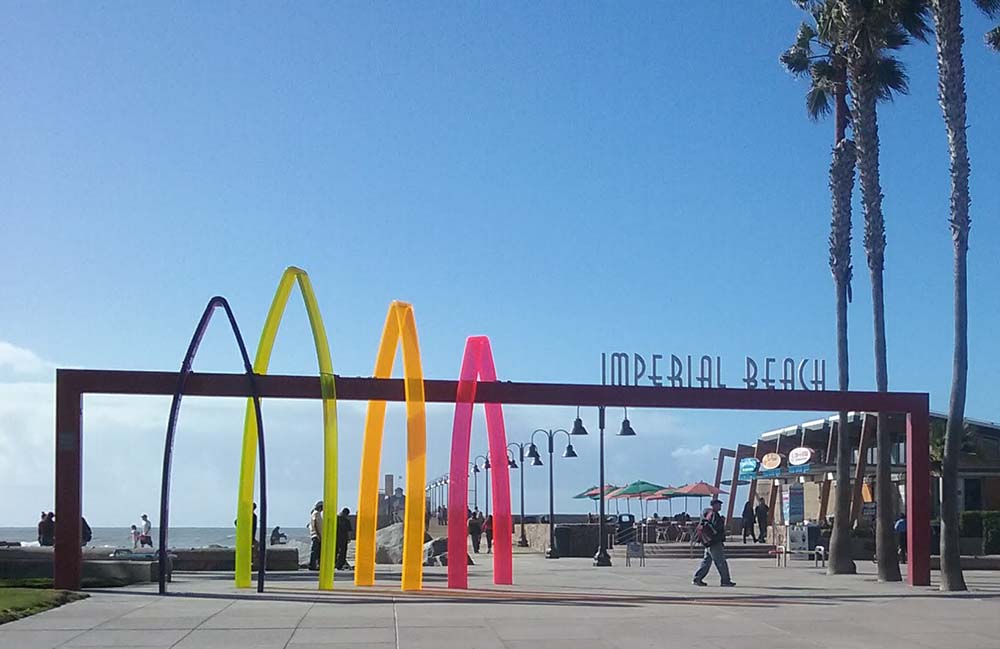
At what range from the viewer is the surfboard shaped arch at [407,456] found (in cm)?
2075

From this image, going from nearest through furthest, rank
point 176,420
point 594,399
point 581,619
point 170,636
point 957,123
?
1. point 170,636
2. point 581,619
3. point 176,420
4. point 594,399
5. point 957,123

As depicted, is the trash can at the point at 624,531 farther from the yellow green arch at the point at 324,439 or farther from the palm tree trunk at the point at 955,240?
the yellow green arch at the point at 324,439

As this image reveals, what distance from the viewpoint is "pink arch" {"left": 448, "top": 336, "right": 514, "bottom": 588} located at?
21.0 m

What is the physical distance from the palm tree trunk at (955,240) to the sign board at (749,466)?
22.7 m

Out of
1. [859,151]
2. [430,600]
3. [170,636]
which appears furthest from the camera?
[859,151]

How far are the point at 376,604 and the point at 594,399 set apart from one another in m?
5.78

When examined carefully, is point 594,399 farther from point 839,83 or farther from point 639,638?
point 839,83

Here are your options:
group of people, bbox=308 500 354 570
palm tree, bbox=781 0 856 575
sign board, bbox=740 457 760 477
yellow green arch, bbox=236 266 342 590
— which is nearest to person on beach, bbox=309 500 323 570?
group of people, bbox=308 500 354 570

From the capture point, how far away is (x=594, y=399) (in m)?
21.2

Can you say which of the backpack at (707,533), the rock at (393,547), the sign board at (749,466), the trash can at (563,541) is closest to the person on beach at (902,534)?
the backpack at (707,533)

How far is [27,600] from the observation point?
1655 centimetres

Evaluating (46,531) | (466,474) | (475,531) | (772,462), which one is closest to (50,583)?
(466,474)

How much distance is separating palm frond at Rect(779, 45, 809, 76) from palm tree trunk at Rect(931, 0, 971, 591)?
6412 millimetres

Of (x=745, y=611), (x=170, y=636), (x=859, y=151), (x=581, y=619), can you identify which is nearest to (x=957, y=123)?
(x=859, y=151)
